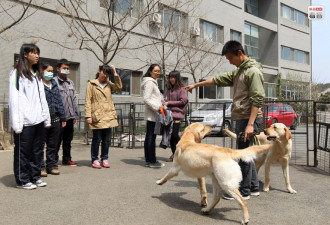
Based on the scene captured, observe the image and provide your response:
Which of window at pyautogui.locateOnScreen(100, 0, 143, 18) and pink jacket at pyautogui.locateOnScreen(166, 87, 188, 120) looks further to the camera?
window at pyautogui.locateOnScreen(100, 0, 143, 18)

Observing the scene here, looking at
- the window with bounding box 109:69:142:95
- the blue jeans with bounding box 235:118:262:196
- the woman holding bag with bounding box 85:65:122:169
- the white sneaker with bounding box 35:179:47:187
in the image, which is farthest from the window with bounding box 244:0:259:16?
the white sneaker with bounding box 35:179:47:187

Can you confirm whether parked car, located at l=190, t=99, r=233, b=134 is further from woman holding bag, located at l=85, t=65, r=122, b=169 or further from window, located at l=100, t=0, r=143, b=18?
window, located at l=100, t=0, r=143, b=18

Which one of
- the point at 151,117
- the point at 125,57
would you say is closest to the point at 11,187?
the point at 151,117

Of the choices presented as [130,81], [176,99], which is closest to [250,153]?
[176,99]

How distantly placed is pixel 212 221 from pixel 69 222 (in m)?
1.53

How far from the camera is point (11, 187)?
4613mm

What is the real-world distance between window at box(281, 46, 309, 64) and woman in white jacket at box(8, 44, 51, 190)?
28855 millimetres

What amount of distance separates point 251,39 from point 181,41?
13.6 meters

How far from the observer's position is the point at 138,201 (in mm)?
4055

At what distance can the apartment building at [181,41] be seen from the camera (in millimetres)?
12459

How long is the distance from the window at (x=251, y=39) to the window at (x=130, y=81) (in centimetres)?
1254

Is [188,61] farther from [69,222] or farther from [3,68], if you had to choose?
[69,222]

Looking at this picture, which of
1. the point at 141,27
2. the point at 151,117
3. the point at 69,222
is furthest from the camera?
the point at 141,27

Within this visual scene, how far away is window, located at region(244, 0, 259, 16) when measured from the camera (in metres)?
28.1
